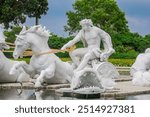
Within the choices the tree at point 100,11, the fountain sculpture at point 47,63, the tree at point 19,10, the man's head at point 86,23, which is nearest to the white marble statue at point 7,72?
the fountain sculpture at point 47,63

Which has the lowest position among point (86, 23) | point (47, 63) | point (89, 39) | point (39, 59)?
point (47, 63)

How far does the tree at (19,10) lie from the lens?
44.9 meters

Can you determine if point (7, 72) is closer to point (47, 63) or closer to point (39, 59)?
point (39, 59)

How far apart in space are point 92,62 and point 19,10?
33086 mm

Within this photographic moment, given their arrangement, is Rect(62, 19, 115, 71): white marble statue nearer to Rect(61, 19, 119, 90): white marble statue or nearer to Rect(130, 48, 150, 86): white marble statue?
Rect(61, 19, 119, 90): white marble statue

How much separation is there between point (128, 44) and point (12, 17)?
15.1 m

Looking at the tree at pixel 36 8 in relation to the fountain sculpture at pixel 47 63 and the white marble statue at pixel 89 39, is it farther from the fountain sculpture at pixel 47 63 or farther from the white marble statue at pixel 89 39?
the fountain sculpture at pixel 47 63

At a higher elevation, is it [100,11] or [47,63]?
[100,11]

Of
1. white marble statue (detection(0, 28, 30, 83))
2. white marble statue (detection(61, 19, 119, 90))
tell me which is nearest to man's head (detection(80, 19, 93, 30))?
white marble statue (detection(61, 19, 119, 90))

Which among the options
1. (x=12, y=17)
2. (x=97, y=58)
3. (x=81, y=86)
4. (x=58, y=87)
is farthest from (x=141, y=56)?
(x=12, y=17)

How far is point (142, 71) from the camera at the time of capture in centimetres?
1479

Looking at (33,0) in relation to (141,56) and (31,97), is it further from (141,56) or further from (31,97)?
(31,97)

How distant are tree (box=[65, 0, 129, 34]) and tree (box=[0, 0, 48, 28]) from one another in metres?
12.3

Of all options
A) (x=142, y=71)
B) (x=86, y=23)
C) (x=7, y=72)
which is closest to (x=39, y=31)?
(x=7, y=72)
